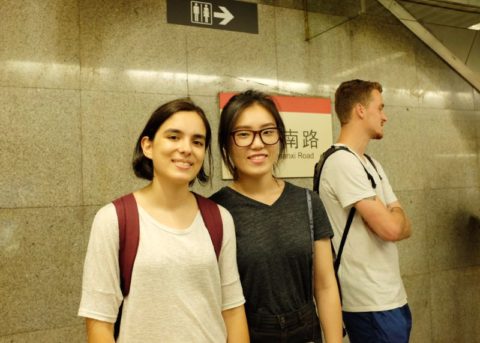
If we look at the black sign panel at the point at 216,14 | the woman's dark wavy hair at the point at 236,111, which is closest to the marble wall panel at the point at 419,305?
the black sign panel at the point at 216,14

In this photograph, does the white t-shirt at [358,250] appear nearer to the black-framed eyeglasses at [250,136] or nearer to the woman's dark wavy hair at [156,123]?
the black-framed eyeglasses at [250,136]

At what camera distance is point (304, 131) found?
14.0 ft

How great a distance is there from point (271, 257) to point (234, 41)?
2.64 metres

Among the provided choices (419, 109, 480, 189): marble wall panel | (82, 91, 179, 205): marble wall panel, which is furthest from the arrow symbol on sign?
(419, 109, 480, 189): marble wall panel

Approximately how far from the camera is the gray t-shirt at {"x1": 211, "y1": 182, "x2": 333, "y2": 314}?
6.26ft

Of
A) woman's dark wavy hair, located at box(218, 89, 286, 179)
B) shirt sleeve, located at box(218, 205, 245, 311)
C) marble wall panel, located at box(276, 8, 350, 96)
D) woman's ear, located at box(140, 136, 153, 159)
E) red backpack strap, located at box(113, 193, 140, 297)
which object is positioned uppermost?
marble wall panel, located at box(276, 8, 350, 96)

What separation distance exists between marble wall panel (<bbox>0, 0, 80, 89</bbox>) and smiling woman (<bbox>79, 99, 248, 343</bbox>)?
184 centimetres

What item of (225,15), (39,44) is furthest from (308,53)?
(39,44)

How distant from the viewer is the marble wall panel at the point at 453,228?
5082 millimetres

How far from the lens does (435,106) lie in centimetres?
527

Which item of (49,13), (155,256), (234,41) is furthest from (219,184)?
(155,256)

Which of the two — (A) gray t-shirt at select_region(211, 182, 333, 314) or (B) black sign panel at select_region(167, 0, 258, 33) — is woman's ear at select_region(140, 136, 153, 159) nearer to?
(A) gray t-shirt at select_region(211, 182, 333, 314)

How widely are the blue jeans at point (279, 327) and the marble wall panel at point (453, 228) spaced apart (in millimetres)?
3574

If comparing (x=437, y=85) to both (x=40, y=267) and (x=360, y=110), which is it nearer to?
(x=360, y=110)
